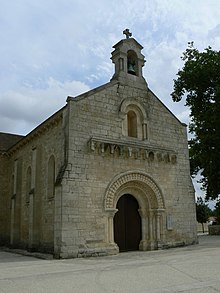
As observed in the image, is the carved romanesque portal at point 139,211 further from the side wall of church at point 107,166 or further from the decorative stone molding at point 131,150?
the decorative stone molding at point 131,150

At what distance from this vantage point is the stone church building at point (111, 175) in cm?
1519

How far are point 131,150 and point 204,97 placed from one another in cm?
1049

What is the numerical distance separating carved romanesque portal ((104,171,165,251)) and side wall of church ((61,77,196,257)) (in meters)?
0.42

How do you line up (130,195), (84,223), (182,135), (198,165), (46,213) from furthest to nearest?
1. (198,165)
2. (182,135)
3. (130,195)
4. (46,213)
5. (84,223)

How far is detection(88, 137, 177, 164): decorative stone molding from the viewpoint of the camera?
16.2 m

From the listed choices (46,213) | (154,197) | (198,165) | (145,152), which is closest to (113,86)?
(145,152)

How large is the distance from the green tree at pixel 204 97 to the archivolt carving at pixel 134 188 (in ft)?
25.9

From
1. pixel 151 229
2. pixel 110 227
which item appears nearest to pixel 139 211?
pixel 151 229

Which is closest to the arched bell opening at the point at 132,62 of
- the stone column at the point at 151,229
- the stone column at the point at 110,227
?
the stone column at the point at 151,229

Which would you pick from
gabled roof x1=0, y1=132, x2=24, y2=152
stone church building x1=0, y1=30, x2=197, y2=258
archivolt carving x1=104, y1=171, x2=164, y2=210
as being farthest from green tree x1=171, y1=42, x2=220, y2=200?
gabled roof x1=0, y1=132, x2=24, y2=152

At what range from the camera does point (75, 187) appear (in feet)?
49.6

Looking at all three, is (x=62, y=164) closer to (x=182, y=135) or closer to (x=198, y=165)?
(x=182, y=135)

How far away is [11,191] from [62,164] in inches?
400

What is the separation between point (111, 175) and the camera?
54.0 ft
